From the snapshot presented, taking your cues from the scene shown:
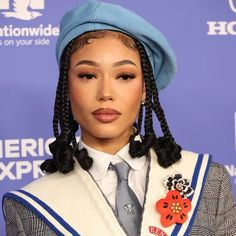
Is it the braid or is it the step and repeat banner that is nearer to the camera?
the braid

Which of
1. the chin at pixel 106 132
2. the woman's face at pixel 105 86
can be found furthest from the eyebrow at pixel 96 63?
the chin at pixel 106 132

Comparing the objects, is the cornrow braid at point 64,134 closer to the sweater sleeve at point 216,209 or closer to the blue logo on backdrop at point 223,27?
the sweater sleeve at point 216,209

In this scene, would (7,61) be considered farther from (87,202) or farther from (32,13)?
(87,202)

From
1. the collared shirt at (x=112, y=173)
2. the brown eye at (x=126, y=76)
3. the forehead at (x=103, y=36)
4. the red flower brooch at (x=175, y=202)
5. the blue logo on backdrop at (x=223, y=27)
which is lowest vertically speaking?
the red flower brooch at (x=175, y=202)

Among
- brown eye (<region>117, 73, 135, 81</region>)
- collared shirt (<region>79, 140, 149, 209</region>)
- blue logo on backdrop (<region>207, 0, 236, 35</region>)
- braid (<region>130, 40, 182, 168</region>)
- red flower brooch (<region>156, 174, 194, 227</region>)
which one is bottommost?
red flower brooch (<region>156, 174, 194, 227</region>)

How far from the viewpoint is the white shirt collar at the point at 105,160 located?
1.33 metres

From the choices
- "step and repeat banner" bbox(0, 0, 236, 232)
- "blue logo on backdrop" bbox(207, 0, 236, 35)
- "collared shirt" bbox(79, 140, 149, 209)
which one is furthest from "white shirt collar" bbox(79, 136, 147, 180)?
"blue logo on backdrop" bbox(207, 0, 236, 35)

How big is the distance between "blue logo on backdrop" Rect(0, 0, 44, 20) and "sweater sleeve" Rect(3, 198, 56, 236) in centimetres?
60

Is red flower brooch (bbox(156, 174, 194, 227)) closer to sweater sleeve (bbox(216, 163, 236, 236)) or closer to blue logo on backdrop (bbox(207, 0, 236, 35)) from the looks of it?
sweater sleeve (bbox(216, 163, 236, 236))

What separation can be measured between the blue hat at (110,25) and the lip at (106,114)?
0.13 metres

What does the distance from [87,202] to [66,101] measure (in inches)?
7.6

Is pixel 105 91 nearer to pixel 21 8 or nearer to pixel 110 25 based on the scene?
pixel 110 25

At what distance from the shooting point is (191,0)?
1.88 meters

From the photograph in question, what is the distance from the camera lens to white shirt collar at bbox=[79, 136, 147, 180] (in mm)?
1329
